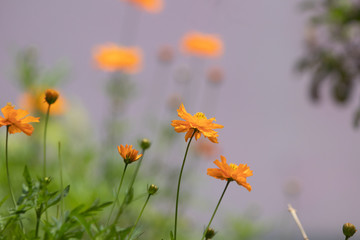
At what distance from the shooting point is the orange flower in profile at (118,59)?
4.26ft

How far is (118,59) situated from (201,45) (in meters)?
0.24

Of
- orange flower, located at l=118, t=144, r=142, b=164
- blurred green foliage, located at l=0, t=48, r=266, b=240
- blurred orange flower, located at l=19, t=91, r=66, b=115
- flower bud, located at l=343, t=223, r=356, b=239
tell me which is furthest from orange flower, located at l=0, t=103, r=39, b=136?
blurred orange flower, located at l=19, t=91, r=66, b=115

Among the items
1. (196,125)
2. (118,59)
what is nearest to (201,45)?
(118,59)

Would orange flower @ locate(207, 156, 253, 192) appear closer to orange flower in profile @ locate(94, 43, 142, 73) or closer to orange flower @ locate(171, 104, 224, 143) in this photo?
orange flower @ locate(171, 104, 224, 143)

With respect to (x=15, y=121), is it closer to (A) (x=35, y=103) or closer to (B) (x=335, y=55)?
(B) (x=335, y=55)

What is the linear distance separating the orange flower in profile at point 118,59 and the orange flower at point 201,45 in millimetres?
148

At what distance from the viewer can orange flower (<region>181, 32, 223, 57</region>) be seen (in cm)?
137

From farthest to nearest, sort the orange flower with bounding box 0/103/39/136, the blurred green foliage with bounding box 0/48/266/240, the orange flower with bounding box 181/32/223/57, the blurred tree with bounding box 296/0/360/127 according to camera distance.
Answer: the orange flower with bounding box 181/32/223/57
the blurred green foliage with bounding box 0/48/266/240
the blurred tree with bounding box 296/0/360/127
the orange flower with bounding box 0/103/39/136

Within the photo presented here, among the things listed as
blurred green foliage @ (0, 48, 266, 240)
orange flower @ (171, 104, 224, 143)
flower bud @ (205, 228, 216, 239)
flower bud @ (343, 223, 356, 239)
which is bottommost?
blurred green foliage @ (0, 48, 266, 240)

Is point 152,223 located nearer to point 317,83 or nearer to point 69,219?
point 317,83

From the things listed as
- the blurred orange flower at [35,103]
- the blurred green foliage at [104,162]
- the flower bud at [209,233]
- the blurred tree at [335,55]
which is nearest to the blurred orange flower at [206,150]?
the blurred green foliage at [104,162]

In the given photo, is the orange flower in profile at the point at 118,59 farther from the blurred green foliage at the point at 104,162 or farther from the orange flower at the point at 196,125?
the orange flower at the point at 196,125

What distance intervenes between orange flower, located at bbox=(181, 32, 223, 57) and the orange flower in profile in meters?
0.15

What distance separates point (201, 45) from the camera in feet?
4.48
